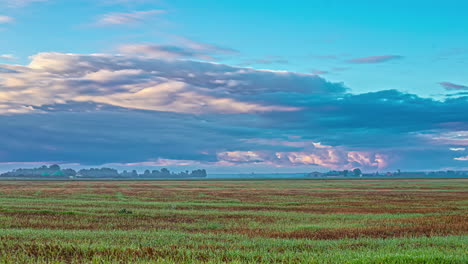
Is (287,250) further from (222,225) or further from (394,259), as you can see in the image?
(222,225)

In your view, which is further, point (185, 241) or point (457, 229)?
point (457, 229)

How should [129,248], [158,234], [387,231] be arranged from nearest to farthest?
[129,248]
[158,234]
[387,231]

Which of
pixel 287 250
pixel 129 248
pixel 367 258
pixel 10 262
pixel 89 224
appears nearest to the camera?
pixel 10 262

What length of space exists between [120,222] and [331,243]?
50.3ft

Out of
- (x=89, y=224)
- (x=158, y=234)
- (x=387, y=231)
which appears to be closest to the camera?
(x=158, y=234)

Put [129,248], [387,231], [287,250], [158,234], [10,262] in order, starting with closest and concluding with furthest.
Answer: [10,262] < [129,248] < [287,250] < [158,234] < [387,231]

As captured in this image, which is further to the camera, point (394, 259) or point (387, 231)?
point (387, 231)

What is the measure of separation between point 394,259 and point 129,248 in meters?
9.26

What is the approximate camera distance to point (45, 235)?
2222 centimetres

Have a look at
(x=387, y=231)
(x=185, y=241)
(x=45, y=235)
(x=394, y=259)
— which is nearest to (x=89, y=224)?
(x=45, y=235)

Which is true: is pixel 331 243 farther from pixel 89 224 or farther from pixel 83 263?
pixel 89 224

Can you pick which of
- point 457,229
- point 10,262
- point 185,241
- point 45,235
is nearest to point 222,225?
point 185,241

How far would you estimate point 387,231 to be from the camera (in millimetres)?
26547

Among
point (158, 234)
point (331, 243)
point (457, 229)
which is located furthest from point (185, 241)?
point (457, 229)
